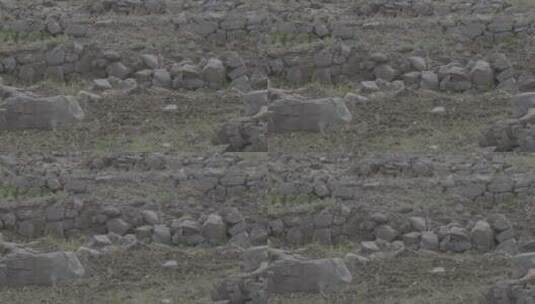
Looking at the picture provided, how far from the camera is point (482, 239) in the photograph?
2598 centimetres

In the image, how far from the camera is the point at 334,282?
24.7 metres

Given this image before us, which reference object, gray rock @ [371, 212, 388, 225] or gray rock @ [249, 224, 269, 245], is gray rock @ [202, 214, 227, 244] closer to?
gray rock @ [249, 224, 269, 245]

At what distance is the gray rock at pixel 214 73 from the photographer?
96.2ft

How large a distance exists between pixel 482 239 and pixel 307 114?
266cm

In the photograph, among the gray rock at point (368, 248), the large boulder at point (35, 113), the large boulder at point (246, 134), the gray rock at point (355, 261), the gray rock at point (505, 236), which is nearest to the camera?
the gray rock at point (355, 261)

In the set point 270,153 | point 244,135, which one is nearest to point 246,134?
point 244,135

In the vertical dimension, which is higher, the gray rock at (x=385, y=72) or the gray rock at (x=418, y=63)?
the gray rock at (x=418, y=63)

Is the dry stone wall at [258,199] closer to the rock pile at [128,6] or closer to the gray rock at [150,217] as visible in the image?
the gray rock at [150,217]

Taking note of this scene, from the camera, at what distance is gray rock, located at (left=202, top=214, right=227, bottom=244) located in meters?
26.2

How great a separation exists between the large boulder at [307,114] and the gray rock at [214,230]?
129 cm

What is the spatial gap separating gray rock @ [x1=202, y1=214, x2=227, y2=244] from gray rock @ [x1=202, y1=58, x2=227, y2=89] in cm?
340

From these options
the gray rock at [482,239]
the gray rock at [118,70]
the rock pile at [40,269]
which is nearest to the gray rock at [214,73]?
the gray rock at [118,70]

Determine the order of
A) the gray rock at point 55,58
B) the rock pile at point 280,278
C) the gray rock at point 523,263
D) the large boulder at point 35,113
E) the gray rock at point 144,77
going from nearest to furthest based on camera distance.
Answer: the rock pile at point 280,278
the gray rock at point 523,263
the large boulder at point 35,113
the gray rock at point 144,77
the gray rock at point 55,58

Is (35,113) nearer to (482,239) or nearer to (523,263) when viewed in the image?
(482,239)
